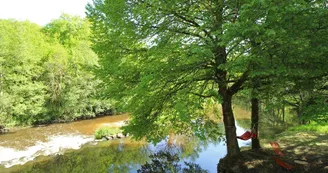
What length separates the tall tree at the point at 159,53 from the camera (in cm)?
600

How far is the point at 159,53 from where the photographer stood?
5883 mm

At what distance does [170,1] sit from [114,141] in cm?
1290

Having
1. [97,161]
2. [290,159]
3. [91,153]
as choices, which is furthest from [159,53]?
[91,153]

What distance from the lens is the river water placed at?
11492 millimetres

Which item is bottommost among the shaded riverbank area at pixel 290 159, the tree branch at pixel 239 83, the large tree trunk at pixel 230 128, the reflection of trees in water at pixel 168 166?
the reflection of trees in water at pixel 168 166

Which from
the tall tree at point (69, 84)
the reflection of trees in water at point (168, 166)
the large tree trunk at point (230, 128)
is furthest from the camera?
the tall tree at point (69, 84)

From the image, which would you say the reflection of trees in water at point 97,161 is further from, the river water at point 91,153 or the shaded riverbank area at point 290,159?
the shaded riverbank area at point 290,159

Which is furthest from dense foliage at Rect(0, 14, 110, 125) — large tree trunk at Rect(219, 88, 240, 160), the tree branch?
the tree branch

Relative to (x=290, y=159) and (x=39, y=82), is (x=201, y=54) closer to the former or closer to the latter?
(x=290, y=159)

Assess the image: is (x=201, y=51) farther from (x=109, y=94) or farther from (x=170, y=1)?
(x=109, y=94)

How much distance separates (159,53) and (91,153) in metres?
10.3

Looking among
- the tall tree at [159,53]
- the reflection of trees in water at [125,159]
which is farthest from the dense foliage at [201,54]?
the reflection of trees in water at [125,159]

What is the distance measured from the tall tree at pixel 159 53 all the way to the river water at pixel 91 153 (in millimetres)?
A: 4667

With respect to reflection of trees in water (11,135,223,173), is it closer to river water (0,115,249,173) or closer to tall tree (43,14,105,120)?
river water (0,115,249,173)
